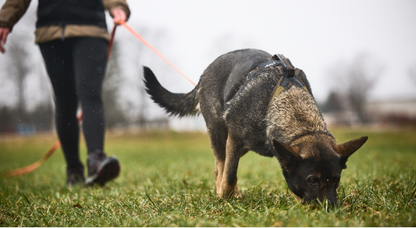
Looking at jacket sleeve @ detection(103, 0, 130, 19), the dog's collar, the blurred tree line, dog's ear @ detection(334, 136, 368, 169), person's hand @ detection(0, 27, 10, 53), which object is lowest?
the blurred tree line

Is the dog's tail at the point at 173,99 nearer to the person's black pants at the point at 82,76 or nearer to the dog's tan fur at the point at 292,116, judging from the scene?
the person's black pants at the point at 82,76

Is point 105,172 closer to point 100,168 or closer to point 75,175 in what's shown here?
point 100,168

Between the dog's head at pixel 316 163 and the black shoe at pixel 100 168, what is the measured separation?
2.07m

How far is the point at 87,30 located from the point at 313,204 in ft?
9.92

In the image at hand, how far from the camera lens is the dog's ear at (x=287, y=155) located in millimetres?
2115

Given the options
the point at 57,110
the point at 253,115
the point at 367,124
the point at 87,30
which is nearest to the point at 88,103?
the point at 57,110

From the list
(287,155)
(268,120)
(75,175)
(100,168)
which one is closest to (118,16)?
(100,168)

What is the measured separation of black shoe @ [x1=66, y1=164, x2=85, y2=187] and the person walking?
0.48 metres

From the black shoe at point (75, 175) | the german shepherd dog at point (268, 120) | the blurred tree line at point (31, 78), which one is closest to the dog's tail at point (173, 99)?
the german shepherd dog at point (268, 120)

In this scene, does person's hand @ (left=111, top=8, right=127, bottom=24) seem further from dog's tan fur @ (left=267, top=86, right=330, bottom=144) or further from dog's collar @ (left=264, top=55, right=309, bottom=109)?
dog's tan fur @ (left=267, top=86, right=330, bottom=144)

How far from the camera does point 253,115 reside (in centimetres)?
260

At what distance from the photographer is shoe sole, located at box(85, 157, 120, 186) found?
3496 mm

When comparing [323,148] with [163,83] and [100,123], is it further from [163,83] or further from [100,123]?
[100,123]

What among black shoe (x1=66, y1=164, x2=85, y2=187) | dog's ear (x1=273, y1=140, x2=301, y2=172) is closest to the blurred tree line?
black shoe (x1=66, y1=164, x2=85, y2=187)
